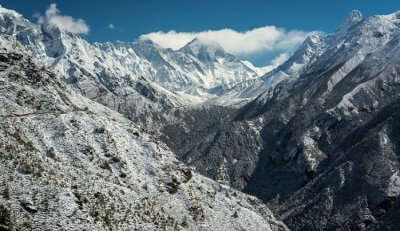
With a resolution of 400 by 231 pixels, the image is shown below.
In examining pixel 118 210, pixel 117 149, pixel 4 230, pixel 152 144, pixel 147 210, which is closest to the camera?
pixel 4 230

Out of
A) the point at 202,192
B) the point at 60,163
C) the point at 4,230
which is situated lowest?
the point at 4,230

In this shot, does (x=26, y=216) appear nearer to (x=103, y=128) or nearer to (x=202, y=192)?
(x=103, y=128)

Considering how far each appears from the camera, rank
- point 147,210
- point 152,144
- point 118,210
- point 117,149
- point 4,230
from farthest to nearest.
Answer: point 152,144, point 117,149, point 147,210, point 118,210, point 4,230

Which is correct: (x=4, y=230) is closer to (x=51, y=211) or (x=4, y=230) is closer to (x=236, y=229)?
(x=51, y=211)

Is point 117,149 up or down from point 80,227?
up

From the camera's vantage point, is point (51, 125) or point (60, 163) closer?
point (60, 163)

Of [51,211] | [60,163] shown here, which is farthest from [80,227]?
[60,163]

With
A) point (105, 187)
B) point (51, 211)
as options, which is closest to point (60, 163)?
point (105, 187)
